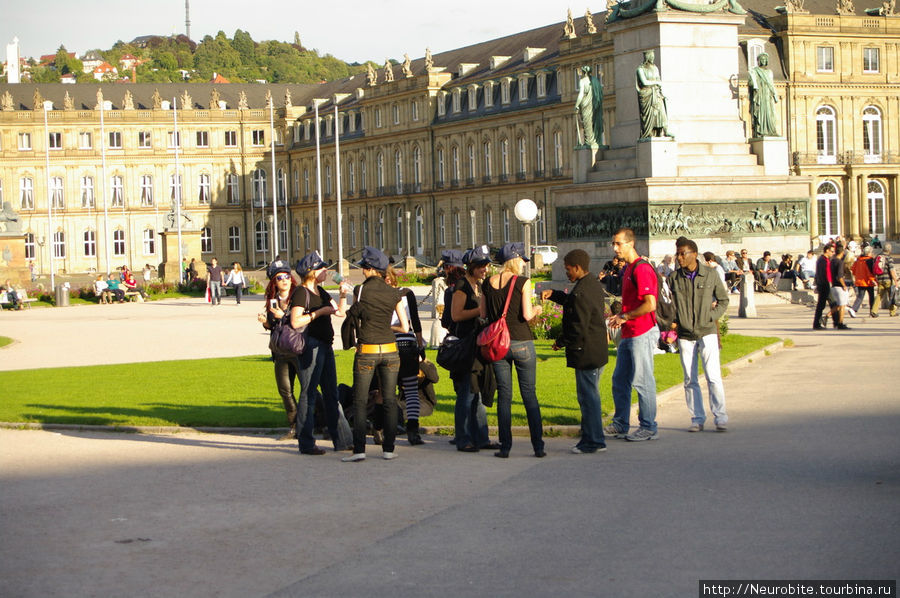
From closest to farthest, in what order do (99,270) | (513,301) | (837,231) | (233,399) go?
(513,301) < (233,399) < (837,231) < (99,270)

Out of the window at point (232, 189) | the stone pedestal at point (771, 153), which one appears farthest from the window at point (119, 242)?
the stone pedestal at point (771, 153)

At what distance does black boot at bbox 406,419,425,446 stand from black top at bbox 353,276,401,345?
4.74 feet

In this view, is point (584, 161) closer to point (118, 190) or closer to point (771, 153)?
point (771, 153)

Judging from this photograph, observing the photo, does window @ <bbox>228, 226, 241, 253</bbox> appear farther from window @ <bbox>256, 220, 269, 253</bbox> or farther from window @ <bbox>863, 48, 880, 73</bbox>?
window @ <bbox>863, 48, 880, 73</bbox>

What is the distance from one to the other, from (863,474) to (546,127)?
272 ft

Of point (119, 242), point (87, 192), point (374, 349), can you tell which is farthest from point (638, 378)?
point (87, 192)

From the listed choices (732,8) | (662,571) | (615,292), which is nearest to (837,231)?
(732,8)

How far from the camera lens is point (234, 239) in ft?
419

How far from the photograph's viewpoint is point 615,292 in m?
25.4

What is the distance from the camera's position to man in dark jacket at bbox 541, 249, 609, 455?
13.0 m

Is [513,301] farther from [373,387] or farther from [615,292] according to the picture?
[615,292]

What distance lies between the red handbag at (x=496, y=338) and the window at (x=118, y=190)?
11347 centimetres

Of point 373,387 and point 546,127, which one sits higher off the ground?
point 546,127

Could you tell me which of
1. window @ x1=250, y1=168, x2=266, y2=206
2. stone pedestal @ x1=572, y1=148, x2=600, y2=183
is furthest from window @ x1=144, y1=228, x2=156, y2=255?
stone pedestal @ x1=572, y1=148, x2=600, y2=183
